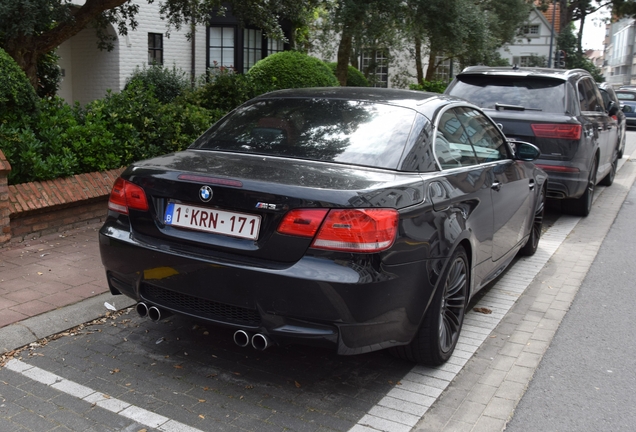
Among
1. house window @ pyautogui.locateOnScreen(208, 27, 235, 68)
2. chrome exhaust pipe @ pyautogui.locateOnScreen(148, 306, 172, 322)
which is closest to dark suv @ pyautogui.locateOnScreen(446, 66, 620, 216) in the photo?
chrome exhaust pipe @ pyautogui.locateOnScreen(148, 306, 172, 322)

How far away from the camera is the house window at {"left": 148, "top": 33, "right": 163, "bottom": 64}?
58.2 ft

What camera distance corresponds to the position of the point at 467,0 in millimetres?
12992

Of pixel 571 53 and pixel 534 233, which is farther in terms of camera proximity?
pixel 571 53

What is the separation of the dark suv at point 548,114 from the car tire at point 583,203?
0.05 feet

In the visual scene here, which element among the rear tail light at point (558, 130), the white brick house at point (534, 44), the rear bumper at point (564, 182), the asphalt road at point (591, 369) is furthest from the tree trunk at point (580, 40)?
the asphalt road at point (591, 369)

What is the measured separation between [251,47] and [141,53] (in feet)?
13.7

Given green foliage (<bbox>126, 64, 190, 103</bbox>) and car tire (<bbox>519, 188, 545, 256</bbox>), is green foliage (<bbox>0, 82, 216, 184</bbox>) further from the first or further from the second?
green foliage (<bbox>126, 64, 190, 103</bbox>)

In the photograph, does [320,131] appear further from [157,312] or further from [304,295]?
[157,312]

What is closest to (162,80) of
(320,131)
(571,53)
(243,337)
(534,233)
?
(534,233)

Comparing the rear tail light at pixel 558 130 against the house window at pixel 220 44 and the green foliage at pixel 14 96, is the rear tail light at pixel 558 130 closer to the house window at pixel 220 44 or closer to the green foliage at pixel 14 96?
the green foliage at pixel 14 96

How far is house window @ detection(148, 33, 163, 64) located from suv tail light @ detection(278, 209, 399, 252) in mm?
15458

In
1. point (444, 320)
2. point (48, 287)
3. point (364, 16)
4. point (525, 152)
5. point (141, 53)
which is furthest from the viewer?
point (141, 53)

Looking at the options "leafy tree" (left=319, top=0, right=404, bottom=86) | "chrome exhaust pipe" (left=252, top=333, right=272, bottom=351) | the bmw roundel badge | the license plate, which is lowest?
"chrome exhaust pipe" (left=252, top=333, right=272, bottom=351)

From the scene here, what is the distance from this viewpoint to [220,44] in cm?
1983
